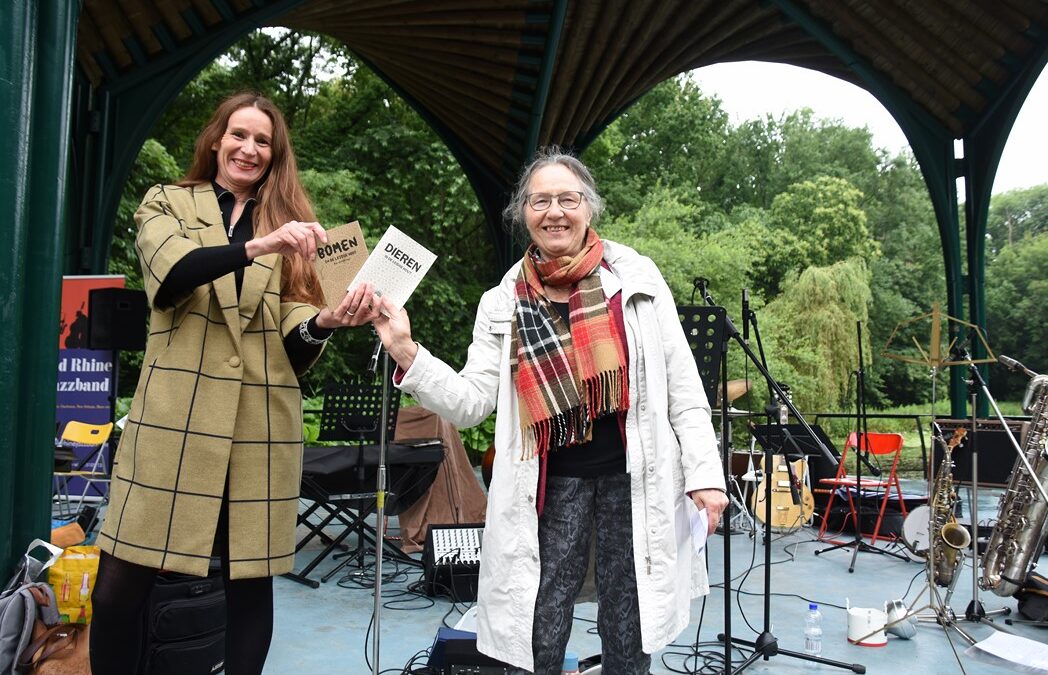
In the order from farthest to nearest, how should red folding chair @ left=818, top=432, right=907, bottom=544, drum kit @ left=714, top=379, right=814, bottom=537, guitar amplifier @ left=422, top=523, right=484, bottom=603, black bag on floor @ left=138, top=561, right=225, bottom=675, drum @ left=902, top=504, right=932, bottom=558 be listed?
1. drum kit @ left=714, top=379, right=814, bottom=537
2. red folding chair @ left=818, top=432, right=907, bottom=544
3. drum @ left=902, top=504, right=932, bottom=558
4. guitar amplifier @ left=422, top=523, right=484, bottom=603
5. black bag on floor @ left=138, top=561, right=225, bottom=675

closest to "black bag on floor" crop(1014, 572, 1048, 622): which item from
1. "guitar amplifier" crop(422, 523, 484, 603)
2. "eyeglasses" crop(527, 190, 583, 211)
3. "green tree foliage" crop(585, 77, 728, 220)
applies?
"guitar amplifier" crop(422, 523, 484, 603)

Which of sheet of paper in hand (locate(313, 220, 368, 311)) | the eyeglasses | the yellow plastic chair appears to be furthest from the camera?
the yellow plastic chair

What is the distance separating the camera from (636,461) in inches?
81.9

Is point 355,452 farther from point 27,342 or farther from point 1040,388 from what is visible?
point 1040,388

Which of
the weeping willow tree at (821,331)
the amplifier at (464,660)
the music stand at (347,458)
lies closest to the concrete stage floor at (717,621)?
the music stand at (347,458)

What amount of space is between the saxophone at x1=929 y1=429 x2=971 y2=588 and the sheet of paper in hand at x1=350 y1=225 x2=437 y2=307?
383 centimetres

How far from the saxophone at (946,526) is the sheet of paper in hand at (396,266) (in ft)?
12.6

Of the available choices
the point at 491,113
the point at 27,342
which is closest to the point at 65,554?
the point at 27,342

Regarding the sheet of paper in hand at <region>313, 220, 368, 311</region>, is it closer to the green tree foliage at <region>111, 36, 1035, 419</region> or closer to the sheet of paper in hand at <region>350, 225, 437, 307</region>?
the sheet of paper in hand at <region>350, 225, 437, 307</region>

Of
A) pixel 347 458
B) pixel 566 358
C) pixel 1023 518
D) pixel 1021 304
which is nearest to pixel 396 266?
pixel 566 358

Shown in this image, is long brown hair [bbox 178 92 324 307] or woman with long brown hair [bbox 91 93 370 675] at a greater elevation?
long brown hair [bbox 178 92 324 307]

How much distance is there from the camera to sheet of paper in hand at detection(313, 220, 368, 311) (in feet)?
6.66

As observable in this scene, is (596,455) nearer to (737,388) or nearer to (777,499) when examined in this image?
(737,388)

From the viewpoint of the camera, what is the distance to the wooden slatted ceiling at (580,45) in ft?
22.2
